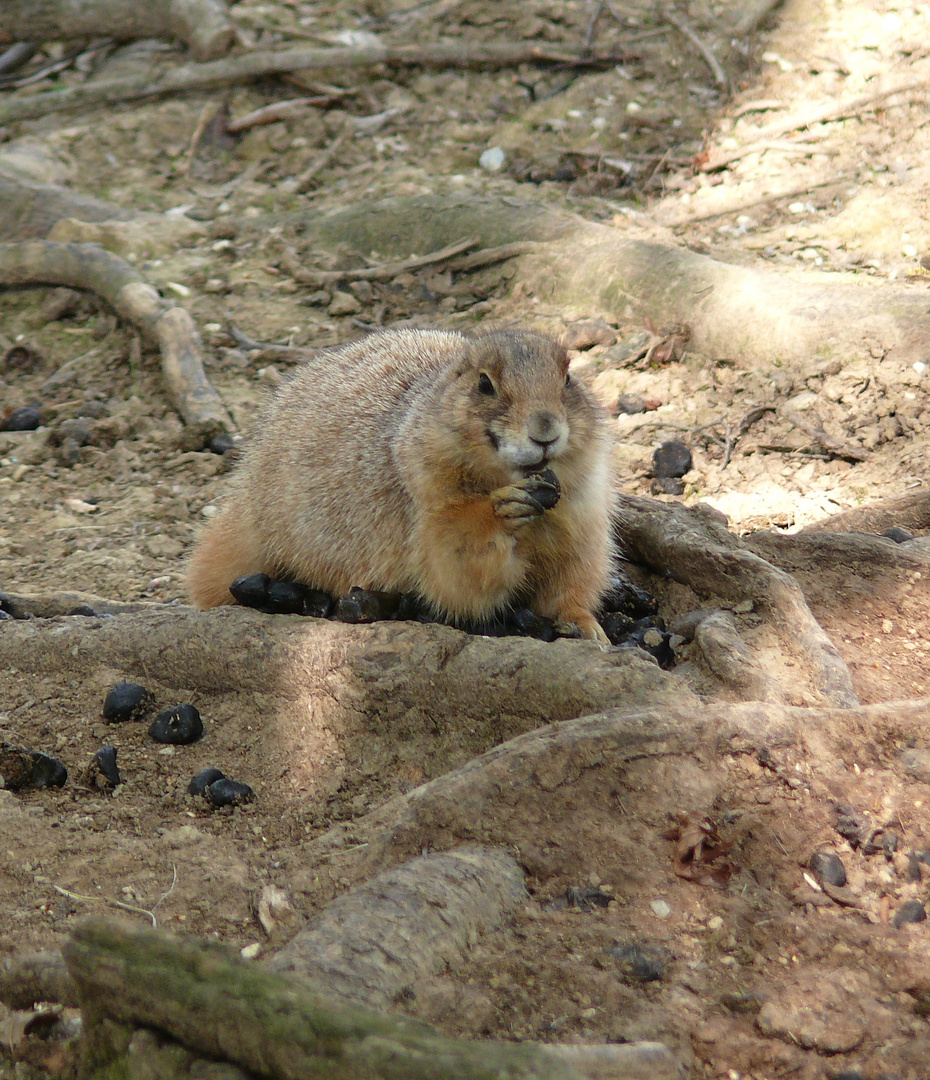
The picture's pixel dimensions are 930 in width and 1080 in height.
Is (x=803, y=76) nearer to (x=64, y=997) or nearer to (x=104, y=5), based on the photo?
(x=104, y=5)

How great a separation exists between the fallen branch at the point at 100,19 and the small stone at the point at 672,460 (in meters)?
8.17

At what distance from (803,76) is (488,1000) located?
33.1ft

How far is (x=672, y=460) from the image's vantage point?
6887 mm

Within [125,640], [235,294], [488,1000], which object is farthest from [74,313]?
[488,1000]

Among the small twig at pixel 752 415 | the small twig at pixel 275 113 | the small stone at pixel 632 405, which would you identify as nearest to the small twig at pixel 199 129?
the small twig at pixel 275 113

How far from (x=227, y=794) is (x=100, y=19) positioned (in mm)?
11511

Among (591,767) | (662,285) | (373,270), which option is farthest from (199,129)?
(591,767)

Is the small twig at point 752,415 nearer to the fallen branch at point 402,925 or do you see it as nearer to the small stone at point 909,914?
the small stone at point 909,914

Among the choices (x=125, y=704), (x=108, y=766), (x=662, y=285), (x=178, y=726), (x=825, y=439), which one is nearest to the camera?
(x=108, y=766)

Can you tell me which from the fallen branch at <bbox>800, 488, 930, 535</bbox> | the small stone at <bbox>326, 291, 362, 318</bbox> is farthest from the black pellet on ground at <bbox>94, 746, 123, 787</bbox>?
the small stone at <bbox>326, 291, 362, 318</bbox>

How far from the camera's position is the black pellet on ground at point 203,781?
366cm

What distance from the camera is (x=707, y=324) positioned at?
25.1ft

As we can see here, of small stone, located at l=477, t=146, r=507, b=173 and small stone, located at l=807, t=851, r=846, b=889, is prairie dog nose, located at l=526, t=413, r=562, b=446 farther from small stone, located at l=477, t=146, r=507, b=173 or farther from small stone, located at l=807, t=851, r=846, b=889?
small stone, located at l=477, t=146, r=507, b=173

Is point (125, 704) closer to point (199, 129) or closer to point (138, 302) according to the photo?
point (138, 302)
